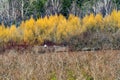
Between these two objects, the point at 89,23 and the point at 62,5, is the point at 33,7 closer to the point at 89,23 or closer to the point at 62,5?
the point at 62,5

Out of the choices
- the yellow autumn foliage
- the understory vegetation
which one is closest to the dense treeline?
the yellow autumn foliage

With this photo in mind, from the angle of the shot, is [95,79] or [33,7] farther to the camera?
[33,7]

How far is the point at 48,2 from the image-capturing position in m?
56.9

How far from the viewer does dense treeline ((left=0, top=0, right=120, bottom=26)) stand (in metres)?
55.3

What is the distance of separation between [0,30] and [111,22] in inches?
501

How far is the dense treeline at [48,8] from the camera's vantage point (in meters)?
55.3

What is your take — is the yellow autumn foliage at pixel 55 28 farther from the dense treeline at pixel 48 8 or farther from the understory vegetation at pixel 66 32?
the dense treeline at pixel 48 8

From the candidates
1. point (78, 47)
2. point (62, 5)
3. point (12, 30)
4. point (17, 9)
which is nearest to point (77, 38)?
point (78, 47)

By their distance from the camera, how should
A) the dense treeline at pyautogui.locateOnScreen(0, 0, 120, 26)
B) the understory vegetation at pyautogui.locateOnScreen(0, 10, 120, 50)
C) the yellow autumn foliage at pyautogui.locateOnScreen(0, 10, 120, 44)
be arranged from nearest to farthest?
the understory vegetation at pyautogui.locateOnScreen(0, 10, 120, 50), the yellow autumn foliage at pyautogui.locateOnScreen(0, 10, 120, 44), the dense treeline at pyautogui.locateOnScreen(0, 0, 120, 26)

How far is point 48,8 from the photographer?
182ft

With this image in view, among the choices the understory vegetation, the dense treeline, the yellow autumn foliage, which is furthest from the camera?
the dense treeline

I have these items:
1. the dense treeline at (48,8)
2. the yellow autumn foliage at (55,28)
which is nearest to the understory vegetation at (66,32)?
the yellow autumn foliage at (55,28)

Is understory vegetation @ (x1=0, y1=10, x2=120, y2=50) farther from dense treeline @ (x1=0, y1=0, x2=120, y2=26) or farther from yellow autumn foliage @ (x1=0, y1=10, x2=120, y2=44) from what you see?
dense treeline @ (x1=0, y1=0, x2=120, y2=26)

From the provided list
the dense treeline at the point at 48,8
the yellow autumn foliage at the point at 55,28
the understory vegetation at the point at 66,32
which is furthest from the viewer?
the dense treeline at the point at 48,8
